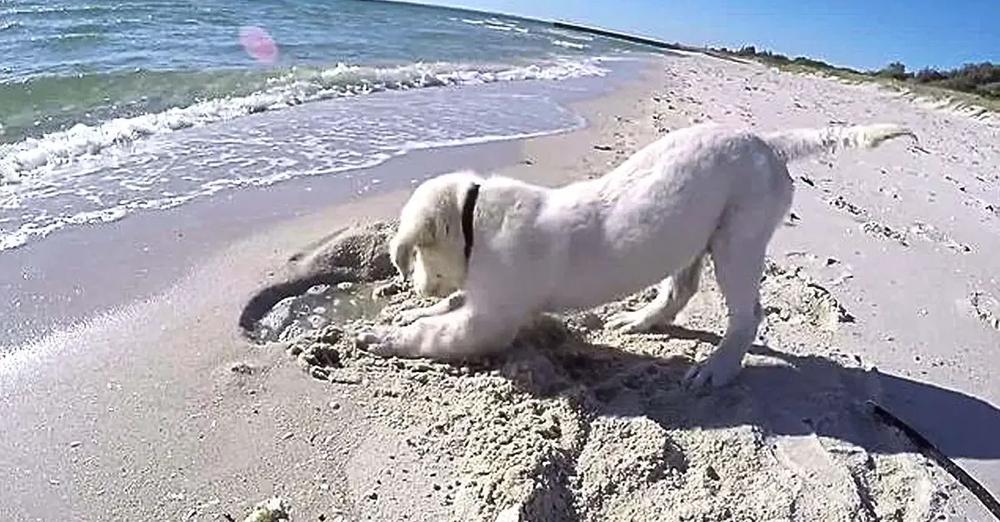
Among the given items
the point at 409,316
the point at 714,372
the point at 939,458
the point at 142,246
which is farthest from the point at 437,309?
the point at 939,458

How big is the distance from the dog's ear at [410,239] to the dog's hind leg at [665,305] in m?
1.14

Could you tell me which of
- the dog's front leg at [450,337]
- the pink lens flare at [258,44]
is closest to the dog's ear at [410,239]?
the dog's front leg at [450,337]

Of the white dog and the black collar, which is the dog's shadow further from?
the black collar

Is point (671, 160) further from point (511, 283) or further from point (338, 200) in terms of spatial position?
point (338, 200)

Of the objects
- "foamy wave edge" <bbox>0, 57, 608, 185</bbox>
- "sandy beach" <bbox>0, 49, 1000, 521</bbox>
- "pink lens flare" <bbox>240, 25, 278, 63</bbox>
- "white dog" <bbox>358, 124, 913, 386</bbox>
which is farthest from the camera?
"pink lens flare" <bbox>240, 25, 278, 63</bbox>

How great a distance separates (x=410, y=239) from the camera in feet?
14.4

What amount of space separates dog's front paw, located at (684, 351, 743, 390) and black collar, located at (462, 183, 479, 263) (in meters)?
1.17

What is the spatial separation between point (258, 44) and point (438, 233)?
42.1ft

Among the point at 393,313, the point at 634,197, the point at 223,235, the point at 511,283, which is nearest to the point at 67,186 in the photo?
the point at 223,235

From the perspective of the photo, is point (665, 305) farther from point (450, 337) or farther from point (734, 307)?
point (450, 337)

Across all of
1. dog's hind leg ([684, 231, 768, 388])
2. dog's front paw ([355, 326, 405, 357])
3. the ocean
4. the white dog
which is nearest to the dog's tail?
the white dog

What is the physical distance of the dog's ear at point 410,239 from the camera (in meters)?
4.29

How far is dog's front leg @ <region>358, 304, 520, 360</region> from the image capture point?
14.0 ft

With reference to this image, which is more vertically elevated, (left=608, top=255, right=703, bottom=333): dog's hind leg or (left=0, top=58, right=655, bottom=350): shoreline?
(left=608, top=255, right=703, bottom=333): dog's hind leg
